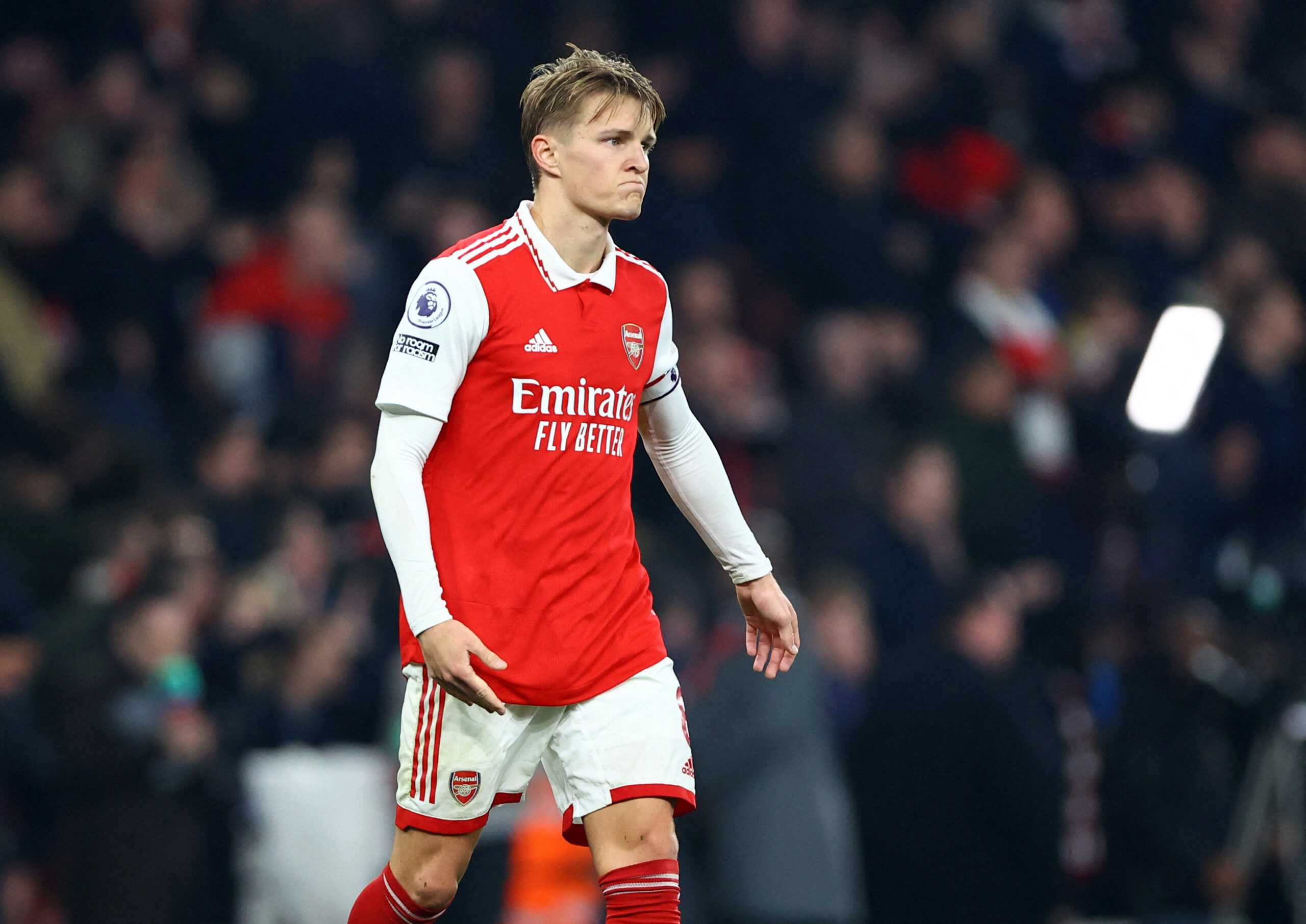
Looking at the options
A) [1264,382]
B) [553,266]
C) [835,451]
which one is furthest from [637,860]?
[1264,382]

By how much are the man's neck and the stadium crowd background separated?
12.0ft

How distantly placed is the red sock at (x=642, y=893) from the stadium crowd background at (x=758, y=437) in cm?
344

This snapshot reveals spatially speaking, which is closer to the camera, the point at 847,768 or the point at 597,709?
the point at 597,709

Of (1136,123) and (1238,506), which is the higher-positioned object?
(1136,123)

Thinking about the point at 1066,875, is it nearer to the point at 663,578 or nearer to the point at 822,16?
the point at 663,578

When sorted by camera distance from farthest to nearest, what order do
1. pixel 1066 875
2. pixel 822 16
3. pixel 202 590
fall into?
pixel 822 16, pixel 1066 875, pixel 202 590

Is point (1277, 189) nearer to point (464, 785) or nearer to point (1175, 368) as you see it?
point (1175, 368)

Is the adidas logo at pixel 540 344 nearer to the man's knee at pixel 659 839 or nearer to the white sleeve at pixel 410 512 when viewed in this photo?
the white sleeve at pixel 410 512

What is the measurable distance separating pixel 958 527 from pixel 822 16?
470 centimetres

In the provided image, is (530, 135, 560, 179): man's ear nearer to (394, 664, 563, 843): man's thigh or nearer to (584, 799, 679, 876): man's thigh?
(394, 664, 563, 843): man's thigh

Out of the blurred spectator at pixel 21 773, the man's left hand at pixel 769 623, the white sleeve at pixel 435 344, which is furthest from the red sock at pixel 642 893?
the blurred spectator at pixel 21 773

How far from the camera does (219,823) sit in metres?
8.00

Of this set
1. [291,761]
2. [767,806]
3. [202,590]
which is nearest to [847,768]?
[767,806]

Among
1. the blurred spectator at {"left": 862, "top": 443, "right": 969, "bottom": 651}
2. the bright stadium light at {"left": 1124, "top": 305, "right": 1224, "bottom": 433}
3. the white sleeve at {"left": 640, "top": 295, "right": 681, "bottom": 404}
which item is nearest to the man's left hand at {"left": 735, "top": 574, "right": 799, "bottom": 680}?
the white sleeve at {"left": 640, "top": 295, "right": 681, "bottom": 404}
